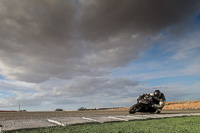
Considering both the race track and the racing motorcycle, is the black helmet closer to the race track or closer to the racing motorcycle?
the racing motorcycle

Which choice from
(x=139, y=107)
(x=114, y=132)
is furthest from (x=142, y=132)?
(x=139, y=107)

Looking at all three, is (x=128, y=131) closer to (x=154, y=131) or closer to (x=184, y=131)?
(x=154, y=131)

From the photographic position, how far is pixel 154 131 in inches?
134

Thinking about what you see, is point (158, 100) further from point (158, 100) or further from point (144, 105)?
point (144, 105)

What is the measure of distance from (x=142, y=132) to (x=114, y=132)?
53cm

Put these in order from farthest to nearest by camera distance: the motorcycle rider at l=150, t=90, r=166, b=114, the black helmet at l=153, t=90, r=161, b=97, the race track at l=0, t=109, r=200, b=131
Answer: the black helmet at l=153, t=90, r=161, b=97
the motorcycle rider at l=150, t=90, r=166, b=114
the race track at l=0, t=109, r=200, b=131

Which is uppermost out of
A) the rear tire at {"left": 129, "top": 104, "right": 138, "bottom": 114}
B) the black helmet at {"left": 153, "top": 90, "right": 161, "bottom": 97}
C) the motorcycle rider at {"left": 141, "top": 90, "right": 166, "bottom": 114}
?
the black helmet at {"left": 153, "top": 90, "right": 161, "bottom": 97}

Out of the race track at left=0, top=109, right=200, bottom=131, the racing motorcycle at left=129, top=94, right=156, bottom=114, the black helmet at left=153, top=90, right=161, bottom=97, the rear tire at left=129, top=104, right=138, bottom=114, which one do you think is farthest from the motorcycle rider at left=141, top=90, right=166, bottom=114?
the race track at left=0, top=109, right=200, bottom=131

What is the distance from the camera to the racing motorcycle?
33.3ft

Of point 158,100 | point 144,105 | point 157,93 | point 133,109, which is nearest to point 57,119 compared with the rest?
point 133,109

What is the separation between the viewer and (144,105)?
33.8ft

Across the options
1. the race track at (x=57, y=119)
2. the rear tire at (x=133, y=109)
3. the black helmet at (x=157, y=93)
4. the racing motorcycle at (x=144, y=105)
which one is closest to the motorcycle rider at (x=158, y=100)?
the black helmet at (x=157, y=93)

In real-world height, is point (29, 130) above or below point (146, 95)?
below

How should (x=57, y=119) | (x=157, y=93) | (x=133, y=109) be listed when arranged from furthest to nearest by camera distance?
(x=133, y=109), (x=157, y=93), (x=57, y=119)
